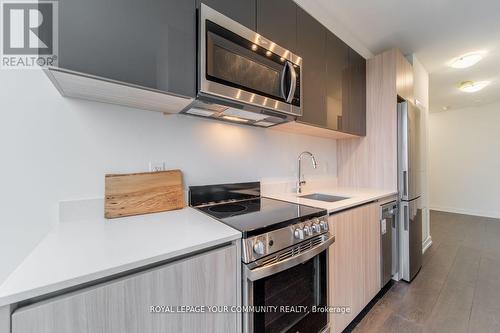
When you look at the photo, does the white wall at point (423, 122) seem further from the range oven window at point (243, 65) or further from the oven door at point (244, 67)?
the range oven window at point (243, 65)

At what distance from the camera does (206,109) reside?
46.4 inches

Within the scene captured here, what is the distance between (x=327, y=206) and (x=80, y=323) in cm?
123

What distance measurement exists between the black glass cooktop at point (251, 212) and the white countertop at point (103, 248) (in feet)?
0.27

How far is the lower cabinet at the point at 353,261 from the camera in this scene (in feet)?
4.23

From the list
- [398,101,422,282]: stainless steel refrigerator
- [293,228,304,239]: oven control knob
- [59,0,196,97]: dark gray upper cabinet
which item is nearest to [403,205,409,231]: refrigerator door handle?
[398,101,422,282]: stainless steel refrigerator

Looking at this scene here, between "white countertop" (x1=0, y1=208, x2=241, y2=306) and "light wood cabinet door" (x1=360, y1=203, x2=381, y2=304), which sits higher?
"white countertop" (x1=0, y1=208, x2=241, y2=306)

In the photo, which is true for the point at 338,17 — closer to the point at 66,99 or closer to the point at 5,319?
the point at 66,99

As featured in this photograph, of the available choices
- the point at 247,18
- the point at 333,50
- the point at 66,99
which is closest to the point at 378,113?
the point at 333,50

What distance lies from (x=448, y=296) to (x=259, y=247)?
6.85 ft

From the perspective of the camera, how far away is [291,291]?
1.04 meters

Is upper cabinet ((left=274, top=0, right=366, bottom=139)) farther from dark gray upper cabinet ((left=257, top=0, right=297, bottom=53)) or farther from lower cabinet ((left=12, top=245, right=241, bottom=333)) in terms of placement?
lower cabinet ((left=12, top=245, right=241, bottom=333))

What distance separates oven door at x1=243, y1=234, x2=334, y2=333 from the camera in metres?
0.85

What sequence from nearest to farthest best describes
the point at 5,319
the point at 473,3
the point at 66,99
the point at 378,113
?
the point at 5,319
the point at 66,99
the point at 473,3
the point at 378,113
